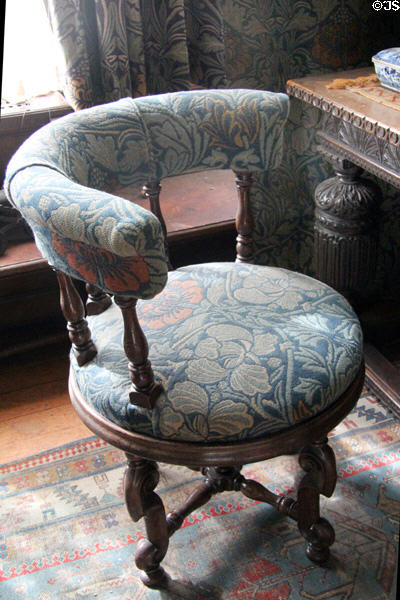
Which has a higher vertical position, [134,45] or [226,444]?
[134,45]

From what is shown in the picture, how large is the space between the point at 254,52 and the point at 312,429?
1.16 metres

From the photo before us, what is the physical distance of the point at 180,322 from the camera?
1.18 meters

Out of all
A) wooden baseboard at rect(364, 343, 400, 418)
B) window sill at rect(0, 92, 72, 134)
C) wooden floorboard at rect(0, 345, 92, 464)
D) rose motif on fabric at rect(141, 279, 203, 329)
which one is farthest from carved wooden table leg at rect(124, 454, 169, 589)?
window sill at rect(0, 92, 72, 134)

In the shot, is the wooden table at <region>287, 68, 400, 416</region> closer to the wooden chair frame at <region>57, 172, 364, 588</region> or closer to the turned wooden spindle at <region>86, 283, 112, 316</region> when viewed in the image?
the wooden chair frame at <region>57, 172, 364, 588</region>

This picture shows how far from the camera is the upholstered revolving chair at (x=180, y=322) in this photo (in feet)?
3.09

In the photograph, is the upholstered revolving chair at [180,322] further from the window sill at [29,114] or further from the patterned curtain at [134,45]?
the window sill at [29,114]

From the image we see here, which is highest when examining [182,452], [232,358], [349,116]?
[349,116]

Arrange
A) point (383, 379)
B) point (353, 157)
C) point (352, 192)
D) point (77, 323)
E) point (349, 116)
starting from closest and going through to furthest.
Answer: point (77, 323), point (349, 116), point (353, 157), point (352, 192), point (383, 379)

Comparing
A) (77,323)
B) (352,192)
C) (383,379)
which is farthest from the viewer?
(383,379)

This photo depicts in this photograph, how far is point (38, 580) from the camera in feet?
4.40

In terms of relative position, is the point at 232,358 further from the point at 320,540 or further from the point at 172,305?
the point at 320,540

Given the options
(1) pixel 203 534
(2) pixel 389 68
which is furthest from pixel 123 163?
(1) pixel 203 534

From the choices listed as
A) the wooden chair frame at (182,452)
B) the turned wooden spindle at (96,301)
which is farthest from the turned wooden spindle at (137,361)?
the turned wooden spindle at (96,301)

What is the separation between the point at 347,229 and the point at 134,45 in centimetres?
74
